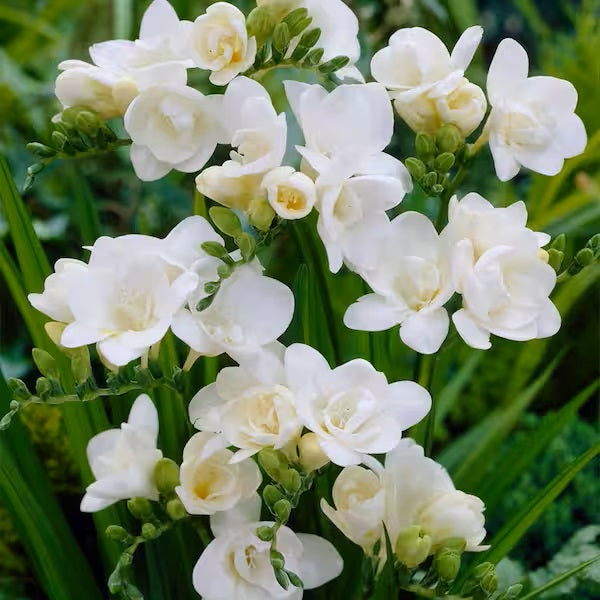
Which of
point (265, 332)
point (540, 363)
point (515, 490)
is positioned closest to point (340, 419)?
point (265, 332)

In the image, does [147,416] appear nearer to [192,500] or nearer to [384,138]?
[192,500]

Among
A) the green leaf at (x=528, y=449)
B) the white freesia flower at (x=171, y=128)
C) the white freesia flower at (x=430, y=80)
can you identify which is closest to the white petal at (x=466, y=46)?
the white freesia flower at (x=430, y=80)

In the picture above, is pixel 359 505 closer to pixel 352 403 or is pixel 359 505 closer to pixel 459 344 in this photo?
pixel 352 403

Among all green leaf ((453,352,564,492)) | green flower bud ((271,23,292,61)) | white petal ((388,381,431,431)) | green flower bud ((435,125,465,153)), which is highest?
green flower bud ((271,23,292,61))

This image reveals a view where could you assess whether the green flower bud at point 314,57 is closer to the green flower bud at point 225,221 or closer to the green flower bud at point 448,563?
the green flower bud at point 225,221

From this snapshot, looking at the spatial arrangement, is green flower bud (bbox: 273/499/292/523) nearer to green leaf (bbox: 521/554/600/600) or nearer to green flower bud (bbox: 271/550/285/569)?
green flower bud (bbox: 271/550/285/569)

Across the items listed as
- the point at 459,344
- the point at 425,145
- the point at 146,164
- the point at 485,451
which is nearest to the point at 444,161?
the point at 425,145

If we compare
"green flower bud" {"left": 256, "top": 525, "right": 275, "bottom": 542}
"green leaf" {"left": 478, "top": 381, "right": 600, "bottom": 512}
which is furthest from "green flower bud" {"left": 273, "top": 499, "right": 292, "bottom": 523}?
"green leaf" {"left": 478, "top": 381, "right": 600, "bottom": 512}
